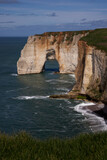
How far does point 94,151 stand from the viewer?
1631cm

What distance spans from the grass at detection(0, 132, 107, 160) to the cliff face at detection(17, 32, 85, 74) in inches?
2145

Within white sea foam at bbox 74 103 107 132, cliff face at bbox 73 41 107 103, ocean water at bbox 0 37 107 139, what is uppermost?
cliff face at bbox 73 41 107 103

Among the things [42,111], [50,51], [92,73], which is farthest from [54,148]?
[50,51]

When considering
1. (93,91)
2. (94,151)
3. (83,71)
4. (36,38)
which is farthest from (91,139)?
(36,38)

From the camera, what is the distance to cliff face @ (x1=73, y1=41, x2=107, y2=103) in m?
41.2

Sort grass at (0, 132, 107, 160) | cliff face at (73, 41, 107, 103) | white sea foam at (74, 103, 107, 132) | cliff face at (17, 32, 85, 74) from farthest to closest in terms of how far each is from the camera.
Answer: cliff face at (17, 32, 85, 74)
cliff face at (73, 41, 107, 103)
white sea foam at (74, 103, 107, 132)
grass at (0, 132, 107, 160)

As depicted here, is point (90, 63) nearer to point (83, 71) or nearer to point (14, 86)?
point (83, 71)

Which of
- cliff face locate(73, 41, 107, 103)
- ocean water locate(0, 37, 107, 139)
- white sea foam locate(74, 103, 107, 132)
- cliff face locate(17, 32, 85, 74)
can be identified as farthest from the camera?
cliff face locate(17, 32, 85, 74)

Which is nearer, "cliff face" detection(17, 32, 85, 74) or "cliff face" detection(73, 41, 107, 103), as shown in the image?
"cliff face" detection(73, 41, 107, 103)

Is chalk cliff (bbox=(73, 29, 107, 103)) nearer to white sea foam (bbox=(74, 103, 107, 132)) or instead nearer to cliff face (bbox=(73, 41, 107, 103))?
cliff face (bbox=(73, 41, 107, 103))

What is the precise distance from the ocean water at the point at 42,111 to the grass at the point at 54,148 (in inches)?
520

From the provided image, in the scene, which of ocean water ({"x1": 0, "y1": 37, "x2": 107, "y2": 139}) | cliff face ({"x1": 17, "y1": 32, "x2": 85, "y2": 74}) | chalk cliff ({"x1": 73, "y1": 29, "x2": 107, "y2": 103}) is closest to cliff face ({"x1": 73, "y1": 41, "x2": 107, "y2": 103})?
chalk cliff ({"x1": 73, "y1": 29, "x2": 107, "y2": 103})

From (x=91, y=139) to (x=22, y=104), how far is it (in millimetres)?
27848

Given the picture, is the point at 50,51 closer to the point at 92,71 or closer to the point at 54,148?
the point at 92,71
